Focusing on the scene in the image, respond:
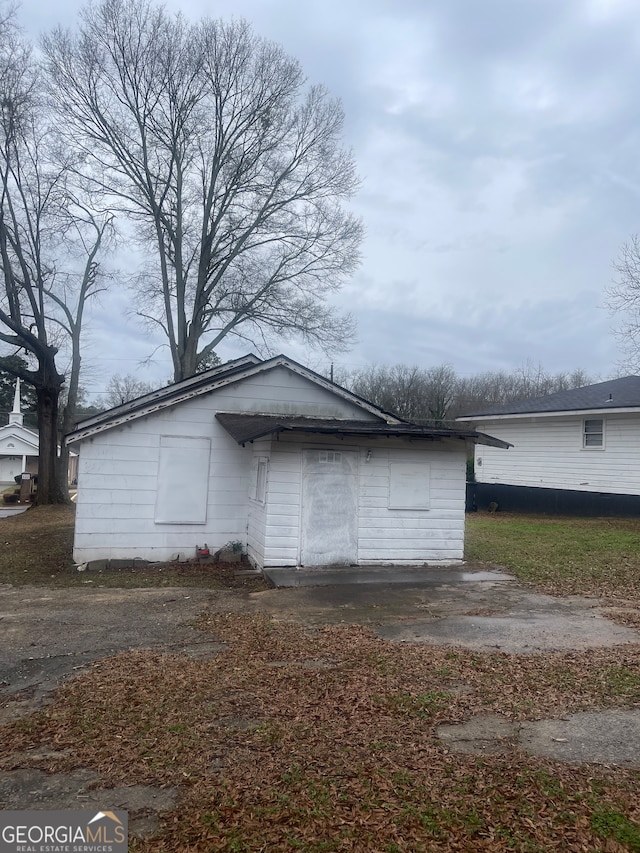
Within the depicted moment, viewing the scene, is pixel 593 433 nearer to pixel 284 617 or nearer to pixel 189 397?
pixel 189 397

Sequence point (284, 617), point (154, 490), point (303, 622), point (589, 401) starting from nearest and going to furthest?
1. point (303, 622)
2. point (284, 617)
3. point (154, 490)
4. point (589, 401)

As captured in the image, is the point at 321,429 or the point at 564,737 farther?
the point at 321,429

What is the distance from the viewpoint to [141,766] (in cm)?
365

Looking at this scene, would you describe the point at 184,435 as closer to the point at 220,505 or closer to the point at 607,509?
the point at 220,505

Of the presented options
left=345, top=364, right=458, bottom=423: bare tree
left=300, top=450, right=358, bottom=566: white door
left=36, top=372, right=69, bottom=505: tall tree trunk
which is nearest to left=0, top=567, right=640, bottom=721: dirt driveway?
left=300, top=450, right=358, bottom=566: white door

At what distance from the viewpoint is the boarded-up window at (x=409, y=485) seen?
1106 centimetres

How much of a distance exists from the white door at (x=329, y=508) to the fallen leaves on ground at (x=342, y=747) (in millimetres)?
4371

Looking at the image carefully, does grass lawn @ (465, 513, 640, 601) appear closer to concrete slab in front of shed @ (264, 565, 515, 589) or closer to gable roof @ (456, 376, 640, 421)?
concrete slab in front of shed @ (264, 565, 515, 589)

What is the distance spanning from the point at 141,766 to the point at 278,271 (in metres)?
22.8

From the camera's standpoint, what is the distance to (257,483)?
37.4 feet

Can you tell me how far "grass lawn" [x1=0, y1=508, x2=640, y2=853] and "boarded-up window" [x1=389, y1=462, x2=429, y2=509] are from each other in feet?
14.8

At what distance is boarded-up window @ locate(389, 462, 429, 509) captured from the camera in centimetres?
1106

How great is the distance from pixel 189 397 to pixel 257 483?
A: 7.36ft

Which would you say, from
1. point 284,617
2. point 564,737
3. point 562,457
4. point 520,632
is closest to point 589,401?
point 562,457
